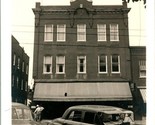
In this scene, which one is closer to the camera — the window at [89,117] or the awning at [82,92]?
the window at [89,117]

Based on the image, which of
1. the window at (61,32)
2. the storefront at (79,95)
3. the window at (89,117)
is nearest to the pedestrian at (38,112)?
the storefront at (79,95)

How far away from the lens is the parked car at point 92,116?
3025 millimetres

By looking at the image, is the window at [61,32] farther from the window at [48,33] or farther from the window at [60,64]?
the window at [60,64]

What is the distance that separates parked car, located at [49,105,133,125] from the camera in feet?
9.93

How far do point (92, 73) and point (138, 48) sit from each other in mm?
730

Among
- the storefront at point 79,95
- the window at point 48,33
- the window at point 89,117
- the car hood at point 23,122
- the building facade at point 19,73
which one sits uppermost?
the window at point 48,33

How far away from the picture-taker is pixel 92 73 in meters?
A: 3.73

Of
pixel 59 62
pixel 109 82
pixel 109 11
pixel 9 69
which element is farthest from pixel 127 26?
pixel 9 69

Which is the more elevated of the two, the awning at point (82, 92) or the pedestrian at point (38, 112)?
the awning at point (82, 92)

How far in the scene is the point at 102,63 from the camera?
154 inches

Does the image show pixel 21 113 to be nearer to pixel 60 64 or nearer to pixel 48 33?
pixel 60 64

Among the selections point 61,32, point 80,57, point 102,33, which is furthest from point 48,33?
point 102,33

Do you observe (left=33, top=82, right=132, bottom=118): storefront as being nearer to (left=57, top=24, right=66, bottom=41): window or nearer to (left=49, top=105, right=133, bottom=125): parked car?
(left=49, top=105, right=133, bottom=125): parked car

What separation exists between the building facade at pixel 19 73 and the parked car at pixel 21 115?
53 mm
